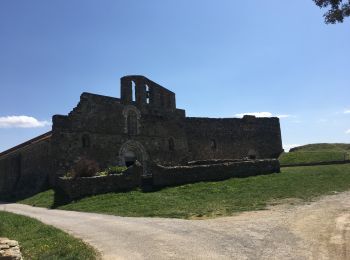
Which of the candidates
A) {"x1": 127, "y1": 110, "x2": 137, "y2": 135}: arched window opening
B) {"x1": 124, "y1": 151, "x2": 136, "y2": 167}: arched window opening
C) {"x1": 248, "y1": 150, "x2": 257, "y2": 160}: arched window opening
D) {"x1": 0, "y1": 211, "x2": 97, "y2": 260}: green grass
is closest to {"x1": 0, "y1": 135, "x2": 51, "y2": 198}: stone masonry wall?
{"x1": 124, "y1": 151, "x2": 136, "y2": 167}: arched window opening

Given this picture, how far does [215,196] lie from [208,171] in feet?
16.8

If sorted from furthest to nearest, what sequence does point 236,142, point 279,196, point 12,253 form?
point 236,142, point 279,196, point 12,253

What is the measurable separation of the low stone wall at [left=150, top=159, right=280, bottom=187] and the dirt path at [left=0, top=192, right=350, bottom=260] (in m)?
8.30

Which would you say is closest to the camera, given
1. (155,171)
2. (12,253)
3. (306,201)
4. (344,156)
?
(12,253)

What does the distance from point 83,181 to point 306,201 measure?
1172cm

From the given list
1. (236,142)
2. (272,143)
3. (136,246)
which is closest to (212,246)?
(136,246)

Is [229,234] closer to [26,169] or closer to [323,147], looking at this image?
[26,169]

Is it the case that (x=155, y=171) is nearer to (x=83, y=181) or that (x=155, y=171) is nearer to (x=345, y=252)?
(x=83, y=181)

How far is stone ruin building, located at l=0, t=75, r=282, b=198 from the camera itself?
27250mm

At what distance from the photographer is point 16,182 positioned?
30.2 metres

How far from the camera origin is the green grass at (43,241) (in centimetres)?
890

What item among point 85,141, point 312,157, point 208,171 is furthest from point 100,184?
point 312,157

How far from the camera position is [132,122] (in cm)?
3189

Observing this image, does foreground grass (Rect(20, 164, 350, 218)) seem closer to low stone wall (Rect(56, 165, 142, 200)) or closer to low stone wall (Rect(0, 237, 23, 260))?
low stone wall (Rect(56, 165, 142, 200))
